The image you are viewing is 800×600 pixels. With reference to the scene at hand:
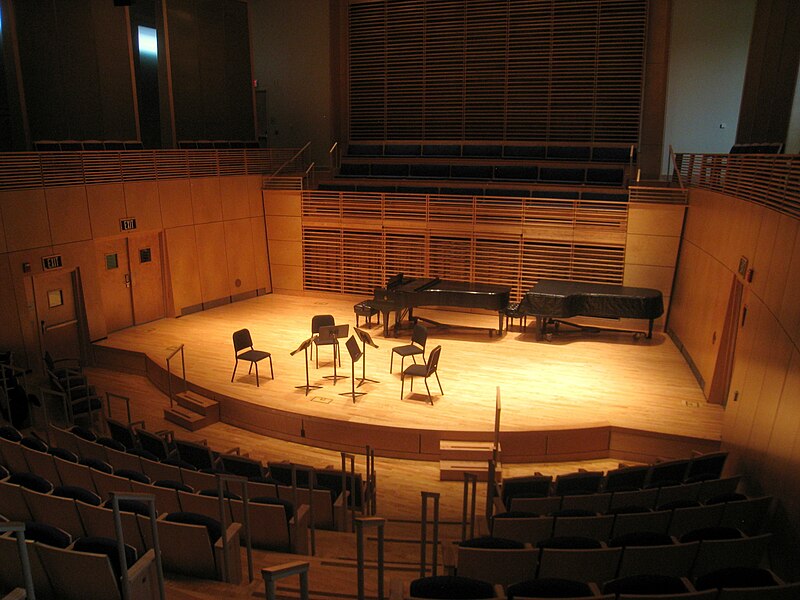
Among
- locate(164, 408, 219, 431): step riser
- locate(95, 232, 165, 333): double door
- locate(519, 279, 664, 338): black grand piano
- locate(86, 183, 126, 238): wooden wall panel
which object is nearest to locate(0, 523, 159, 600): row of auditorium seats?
locate(164, 408, 219, 431): step riser

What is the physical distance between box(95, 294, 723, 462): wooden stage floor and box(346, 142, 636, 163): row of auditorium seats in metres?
4.35

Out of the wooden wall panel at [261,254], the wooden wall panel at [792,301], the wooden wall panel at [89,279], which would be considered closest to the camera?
the wooden wall panel at [792,301]

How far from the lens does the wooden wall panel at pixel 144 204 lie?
10.2 meters

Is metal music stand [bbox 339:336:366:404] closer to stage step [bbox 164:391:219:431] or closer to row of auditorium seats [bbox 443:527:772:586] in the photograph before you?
stage step [bbox 164:391:219:431]

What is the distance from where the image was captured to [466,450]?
21.3 ft

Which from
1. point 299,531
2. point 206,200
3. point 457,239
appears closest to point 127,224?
point 206,200

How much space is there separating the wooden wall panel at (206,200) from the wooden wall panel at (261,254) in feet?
3.07

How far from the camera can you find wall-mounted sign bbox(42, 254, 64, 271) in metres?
8.91

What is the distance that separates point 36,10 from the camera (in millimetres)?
10594

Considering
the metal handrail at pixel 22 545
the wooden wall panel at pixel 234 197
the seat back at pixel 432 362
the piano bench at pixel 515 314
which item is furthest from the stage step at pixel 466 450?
the wooden wall panel at pixel 234 197

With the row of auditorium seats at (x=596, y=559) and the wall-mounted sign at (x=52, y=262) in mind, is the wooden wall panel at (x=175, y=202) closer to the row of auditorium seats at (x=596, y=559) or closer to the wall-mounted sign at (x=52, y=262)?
the wall-mounted sign at (x=52, y=262)

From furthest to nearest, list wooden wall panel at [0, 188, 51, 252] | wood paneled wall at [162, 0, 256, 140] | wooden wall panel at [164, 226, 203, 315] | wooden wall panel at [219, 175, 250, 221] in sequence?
wood paneled wall at [162, 0, 256, 140]
wooden wall panel at [219, 175, 250, 221]
wooden wall panel at [164, 226, 203, 315]
wooden wall panel at [0, 188, 51, 252]

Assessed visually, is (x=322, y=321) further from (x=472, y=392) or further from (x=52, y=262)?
(x=52, y=262)

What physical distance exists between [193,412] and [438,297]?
396 cm
